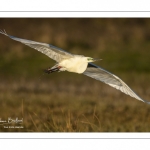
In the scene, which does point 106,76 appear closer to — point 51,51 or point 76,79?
point 51,51

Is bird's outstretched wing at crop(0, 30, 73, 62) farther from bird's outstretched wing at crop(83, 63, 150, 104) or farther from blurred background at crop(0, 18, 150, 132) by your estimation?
blurred background at crop(0, 18, 150, 132)

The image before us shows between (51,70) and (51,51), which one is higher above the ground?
(51,51)

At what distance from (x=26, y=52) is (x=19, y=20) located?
2570 millimetres

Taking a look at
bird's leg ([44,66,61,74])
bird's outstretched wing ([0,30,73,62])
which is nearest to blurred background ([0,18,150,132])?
bird's leg ([44,66,61,74])

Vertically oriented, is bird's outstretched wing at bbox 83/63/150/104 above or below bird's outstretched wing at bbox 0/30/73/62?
below

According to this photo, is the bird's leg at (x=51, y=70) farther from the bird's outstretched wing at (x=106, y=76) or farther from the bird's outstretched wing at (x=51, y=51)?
the bird's outstretched wing at (x=106, y=76)

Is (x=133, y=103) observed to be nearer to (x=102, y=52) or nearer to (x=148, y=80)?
(x=148, y=80)

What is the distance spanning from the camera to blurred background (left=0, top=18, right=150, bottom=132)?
310 inches

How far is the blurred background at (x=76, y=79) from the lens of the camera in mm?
7869

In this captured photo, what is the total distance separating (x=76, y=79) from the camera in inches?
503

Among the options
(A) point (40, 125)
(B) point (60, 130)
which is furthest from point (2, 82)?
(B) point (60, 130)

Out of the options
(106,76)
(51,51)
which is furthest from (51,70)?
(106,76)

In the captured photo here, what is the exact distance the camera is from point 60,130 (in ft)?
21.1

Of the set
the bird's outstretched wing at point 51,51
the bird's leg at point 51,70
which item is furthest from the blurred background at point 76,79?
the bird's outstretched wing at point 51,51
